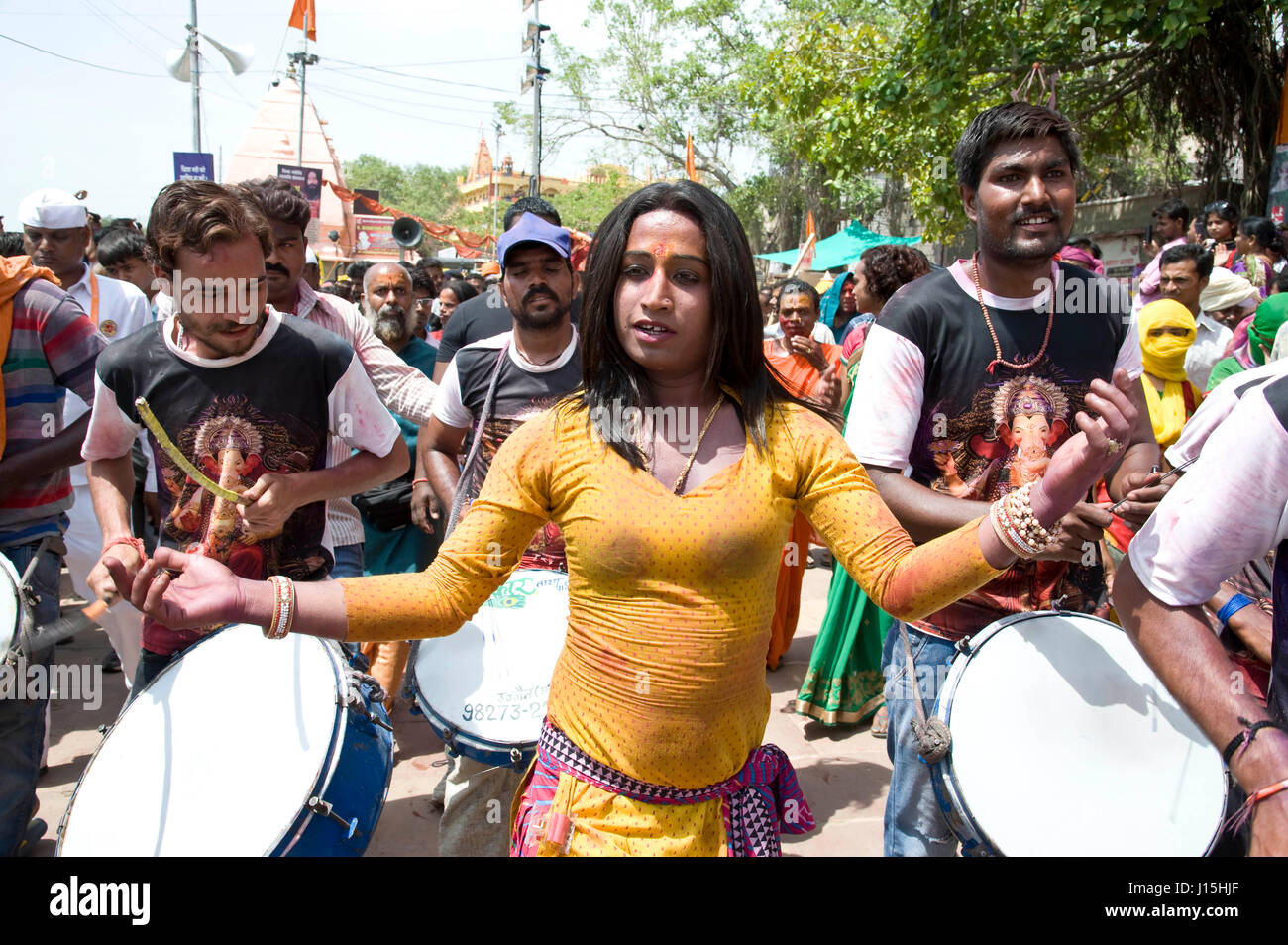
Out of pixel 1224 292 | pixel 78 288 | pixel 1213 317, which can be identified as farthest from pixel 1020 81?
pixel 78 288

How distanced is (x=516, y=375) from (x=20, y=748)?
6.50ft

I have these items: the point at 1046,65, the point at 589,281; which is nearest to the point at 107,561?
the point at 589,281

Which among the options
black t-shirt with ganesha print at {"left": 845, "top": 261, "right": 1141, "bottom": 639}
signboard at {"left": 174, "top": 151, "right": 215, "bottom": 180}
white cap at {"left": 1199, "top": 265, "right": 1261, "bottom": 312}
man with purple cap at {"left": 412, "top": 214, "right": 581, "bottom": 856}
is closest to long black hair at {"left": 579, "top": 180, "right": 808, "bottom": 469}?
black t-shirt with ganesha print at {"left": 845, "top": 261, "right": 1141, "bottom": 639}

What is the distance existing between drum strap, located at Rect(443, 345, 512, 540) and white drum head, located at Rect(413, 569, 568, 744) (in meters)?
0.36

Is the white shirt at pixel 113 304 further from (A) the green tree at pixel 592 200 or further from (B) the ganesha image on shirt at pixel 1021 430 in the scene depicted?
(A) the green tree at pixel 592 200

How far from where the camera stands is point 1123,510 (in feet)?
6.08

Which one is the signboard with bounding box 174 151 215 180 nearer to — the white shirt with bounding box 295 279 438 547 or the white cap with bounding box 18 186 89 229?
the white cap with bounding box 18 186 89 229

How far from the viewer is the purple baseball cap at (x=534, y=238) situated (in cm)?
346

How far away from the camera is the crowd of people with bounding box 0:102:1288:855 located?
60.9 inches

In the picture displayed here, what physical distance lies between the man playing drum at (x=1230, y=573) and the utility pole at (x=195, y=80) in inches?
647

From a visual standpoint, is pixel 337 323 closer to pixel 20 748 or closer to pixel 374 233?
pixel 20 748

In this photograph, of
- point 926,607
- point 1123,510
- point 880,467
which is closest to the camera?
point 926,607
